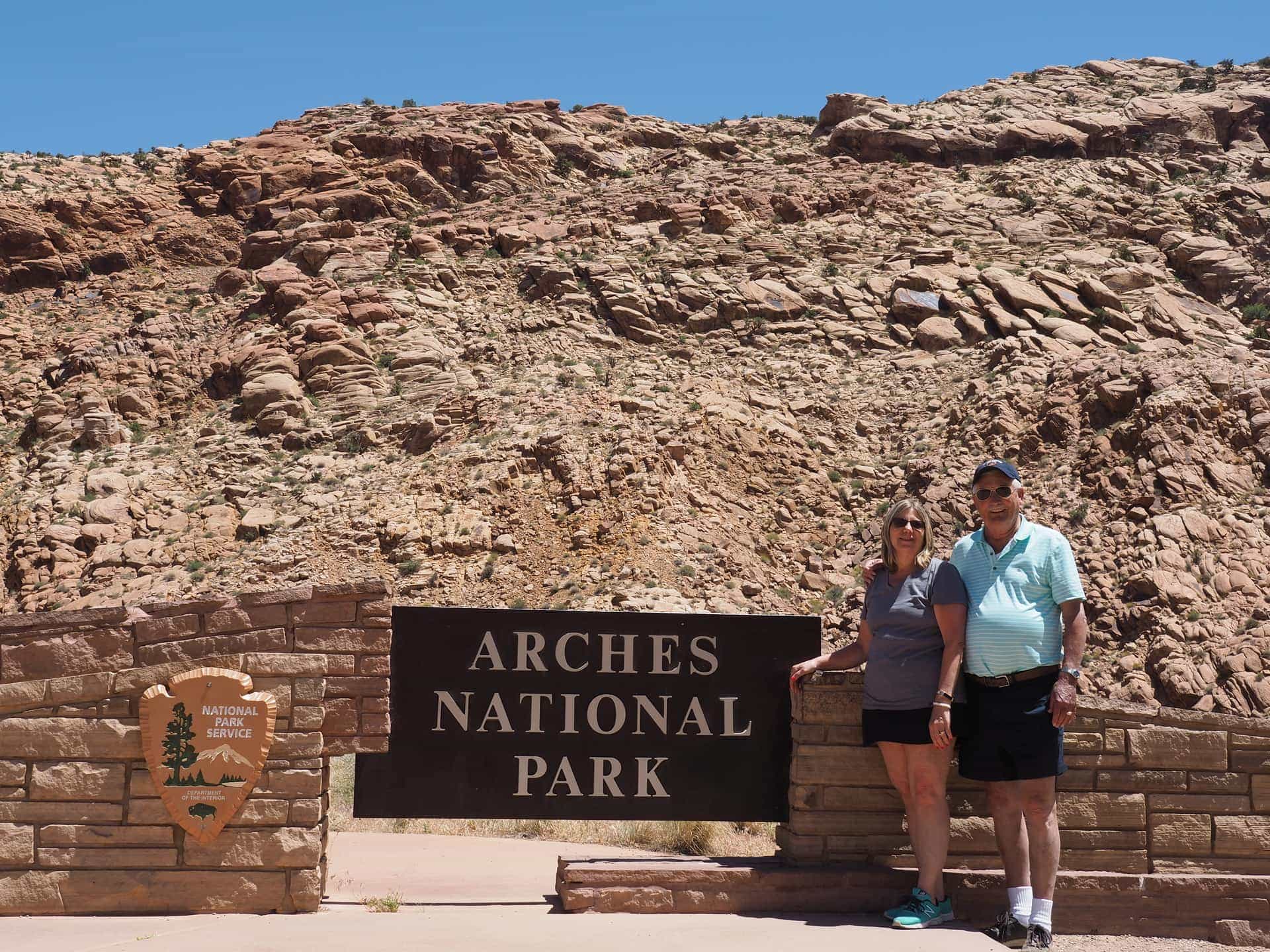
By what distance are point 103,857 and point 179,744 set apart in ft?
2.18

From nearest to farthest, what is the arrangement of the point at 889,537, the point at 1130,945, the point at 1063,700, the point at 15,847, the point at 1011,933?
the point at 1063,700 → the point at 1011,933 → the point at 15,847 → the point at 889,537 → the point at 1130,945

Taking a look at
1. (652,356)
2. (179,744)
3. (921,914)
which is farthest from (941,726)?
(652,356)

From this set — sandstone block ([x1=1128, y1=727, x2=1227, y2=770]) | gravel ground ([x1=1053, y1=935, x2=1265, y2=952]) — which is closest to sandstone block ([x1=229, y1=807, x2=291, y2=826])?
gravel ground ([x1=1053, y1=935, x2=1265, y2=952])

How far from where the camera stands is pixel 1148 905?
6113 mm

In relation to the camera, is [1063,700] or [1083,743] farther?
[1083,743]

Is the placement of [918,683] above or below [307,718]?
above

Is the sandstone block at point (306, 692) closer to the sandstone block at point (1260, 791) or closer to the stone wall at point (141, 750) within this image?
the stone wall at point (141, 750)

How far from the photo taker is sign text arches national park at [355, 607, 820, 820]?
620 centimetres

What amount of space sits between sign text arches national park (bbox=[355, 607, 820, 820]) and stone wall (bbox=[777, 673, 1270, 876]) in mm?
→ 343

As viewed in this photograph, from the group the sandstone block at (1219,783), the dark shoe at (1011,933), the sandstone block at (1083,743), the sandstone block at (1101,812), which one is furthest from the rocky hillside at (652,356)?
the dark shoe at (1011,933)

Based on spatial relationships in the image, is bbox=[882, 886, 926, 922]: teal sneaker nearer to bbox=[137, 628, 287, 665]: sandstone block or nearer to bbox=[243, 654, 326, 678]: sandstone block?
bbox=[243, 654, 326, 678]: sandstone block

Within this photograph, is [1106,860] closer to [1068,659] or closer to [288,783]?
[1068,659]

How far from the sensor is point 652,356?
27922mm

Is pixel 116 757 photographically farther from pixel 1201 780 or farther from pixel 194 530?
pixel 194 530
